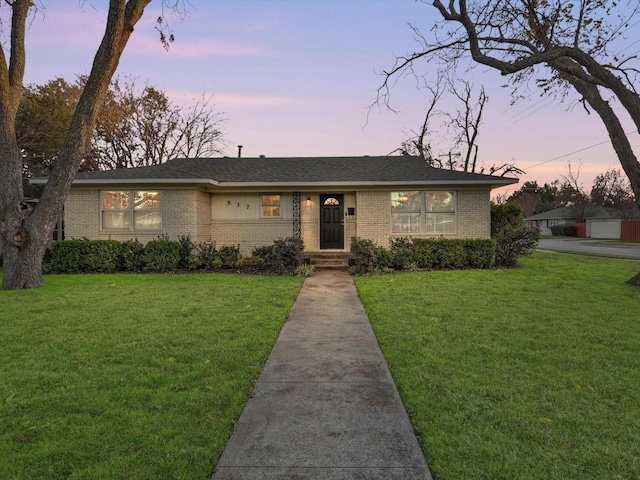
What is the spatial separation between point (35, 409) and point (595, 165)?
62490mm

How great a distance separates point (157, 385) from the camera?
354 centimetres

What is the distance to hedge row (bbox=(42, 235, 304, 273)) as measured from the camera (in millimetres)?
11445

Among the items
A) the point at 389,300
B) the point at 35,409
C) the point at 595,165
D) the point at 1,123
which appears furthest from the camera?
the point at 595,165

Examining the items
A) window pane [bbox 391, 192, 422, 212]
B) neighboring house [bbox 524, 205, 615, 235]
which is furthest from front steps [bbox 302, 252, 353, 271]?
neighboring house [bbox 524, 205, 615, 235]

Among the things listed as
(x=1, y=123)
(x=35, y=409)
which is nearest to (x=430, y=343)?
(x=35, y=409)

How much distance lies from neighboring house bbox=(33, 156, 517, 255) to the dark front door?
0.04 meters

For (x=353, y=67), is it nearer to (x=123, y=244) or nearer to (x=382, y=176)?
(x=382, y=176)

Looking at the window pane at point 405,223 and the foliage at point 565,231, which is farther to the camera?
the foliage at point 565,231

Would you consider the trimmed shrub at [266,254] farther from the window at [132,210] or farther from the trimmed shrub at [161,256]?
the window at [132,210]

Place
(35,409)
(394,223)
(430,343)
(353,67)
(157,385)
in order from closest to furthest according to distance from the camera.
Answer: (35,409), (157,385), (430,343), (353,67), (394,223)

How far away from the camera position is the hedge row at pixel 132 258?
451 inches

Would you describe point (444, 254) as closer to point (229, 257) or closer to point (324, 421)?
point (229, 257)

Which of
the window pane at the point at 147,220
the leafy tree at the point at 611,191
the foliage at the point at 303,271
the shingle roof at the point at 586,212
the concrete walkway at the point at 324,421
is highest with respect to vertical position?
the leafy tree at the point at 611,191

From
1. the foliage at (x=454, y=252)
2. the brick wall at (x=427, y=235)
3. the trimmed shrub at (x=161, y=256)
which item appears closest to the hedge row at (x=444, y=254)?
the foliage at (x=454, y=252)
